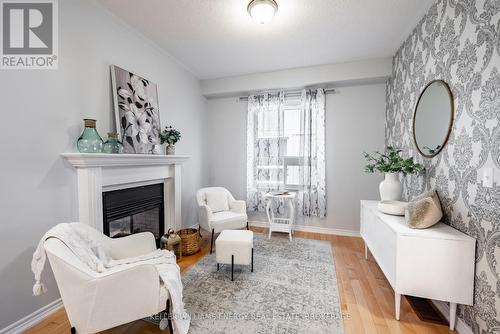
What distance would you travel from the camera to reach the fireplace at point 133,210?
2.15m

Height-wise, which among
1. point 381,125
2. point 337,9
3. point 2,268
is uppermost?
point 337,9

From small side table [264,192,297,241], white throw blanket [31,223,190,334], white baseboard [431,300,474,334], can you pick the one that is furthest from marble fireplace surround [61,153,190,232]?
white baseboard [431,300,474,334]

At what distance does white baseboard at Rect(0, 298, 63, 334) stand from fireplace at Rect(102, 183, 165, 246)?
25.3 inches

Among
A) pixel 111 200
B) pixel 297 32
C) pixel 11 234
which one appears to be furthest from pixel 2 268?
pixel 297 32

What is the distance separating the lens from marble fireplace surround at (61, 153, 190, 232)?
1838mm

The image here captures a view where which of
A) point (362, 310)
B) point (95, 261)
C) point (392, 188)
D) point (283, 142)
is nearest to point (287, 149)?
point (283, 142)

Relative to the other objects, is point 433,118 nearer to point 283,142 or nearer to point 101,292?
point 283,142

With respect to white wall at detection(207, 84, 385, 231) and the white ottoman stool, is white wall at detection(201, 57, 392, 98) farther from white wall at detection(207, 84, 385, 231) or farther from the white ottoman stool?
the white ottoman stool

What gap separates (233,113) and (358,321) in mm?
3551

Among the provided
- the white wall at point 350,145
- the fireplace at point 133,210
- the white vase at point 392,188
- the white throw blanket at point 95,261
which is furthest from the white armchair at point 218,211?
the white vase at point 392,188

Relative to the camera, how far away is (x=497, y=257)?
1.26 metres

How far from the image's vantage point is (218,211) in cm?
332

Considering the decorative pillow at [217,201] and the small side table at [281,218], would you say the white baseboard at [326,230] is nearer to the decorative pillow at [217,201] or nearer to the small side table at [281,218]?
the small side table at [281,218]

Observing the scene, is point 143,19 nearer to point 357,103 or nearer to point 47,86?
point 47,86
